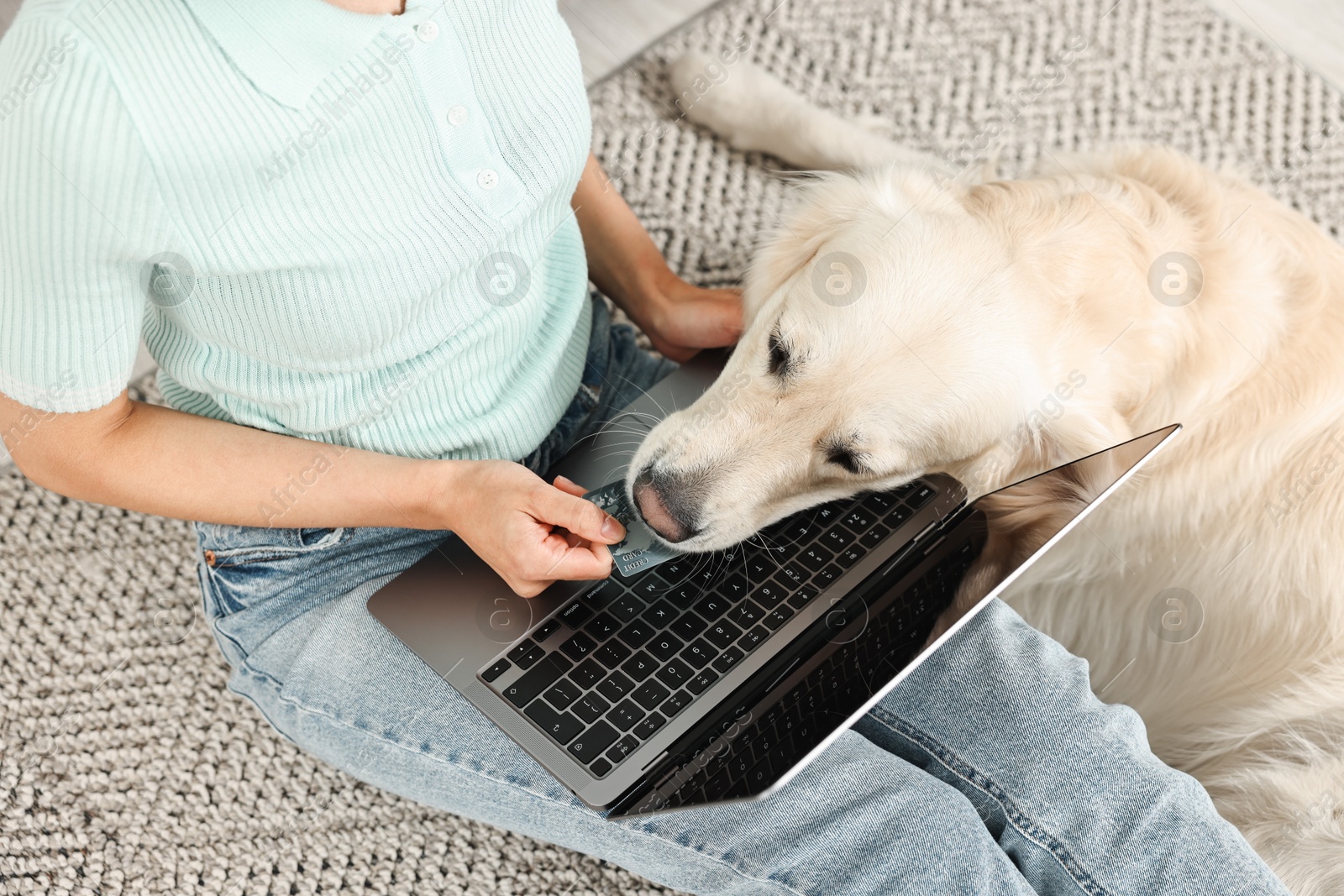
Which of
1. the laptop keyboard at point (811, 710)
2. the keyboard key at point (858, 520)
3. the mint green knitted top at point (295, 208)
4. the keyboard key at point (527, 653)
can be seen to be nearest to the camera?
the mint green knitted top at point (295, 208)

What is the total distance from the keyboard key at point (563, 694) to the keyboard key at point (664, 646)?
88 millimetres

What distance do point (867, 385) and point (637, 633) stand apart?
38cm

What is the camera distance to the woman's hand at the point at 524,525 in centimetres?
94

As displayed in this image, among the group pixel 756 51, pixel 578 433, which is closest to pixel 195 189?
pixel 578 433

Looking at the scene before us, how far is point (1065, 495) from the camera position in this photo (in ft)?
3.30

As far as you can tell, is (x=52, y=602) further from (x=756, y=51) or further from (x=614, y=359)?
Answer: (x=756, y=51)

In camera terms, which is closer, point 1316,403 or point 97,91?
point 97,91

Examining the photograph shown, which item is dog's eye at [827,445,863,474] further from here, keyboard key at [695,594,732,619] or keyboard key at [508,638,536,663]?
keyboard key at [508,638,536,663]

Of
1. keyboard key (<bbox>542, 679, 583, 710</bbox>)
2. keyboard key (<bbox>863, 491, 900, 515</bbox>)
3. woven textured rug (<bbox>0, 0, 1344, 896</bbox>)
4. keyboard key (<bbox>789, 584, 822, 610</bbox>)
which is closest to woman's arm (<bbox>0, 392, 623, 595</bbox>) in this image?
keyboard key (<bbox>542, 679, 583, 710</bbox>)

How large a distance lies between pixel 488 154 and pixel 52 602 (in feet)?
3.55

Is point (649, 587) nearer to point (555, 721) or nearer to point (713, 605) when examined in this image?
point (713, 605)

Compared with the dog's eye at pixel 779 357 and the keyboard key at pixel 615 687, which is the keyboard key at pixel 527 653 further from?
the dog's eye at pixel 779 357

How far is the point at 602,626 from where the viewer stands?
103cm

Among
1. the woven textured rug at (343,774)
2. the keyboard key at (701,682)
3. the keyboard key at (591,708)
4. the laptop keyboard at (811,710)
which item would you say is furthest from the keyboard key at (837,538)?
the woven textured rug at (343,774)
